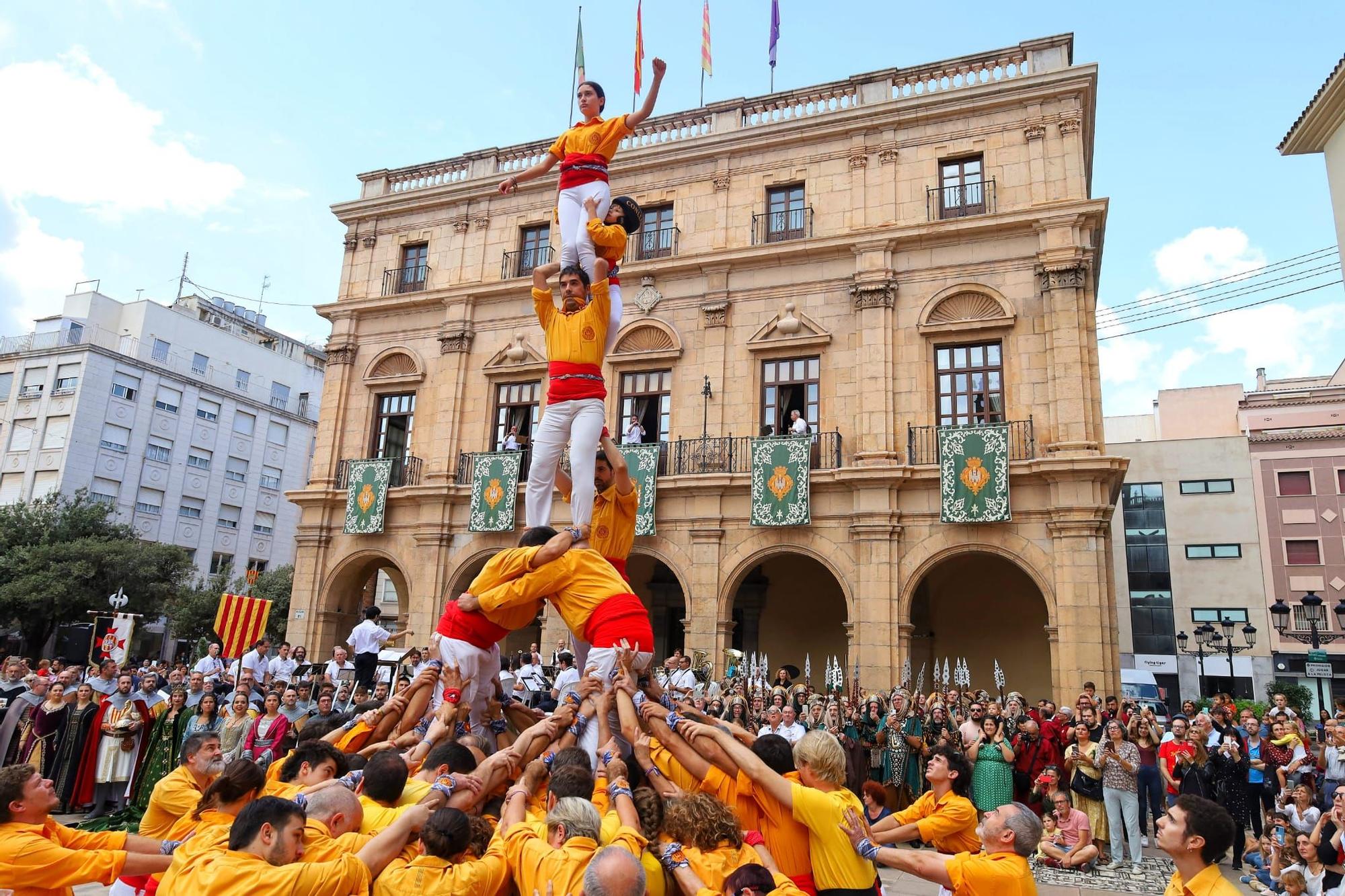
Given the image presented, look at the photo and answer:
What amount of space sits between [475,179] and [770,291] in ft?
30.3

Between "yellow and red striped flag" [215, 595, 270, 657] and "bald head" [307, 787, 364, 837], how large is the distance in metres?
16.0

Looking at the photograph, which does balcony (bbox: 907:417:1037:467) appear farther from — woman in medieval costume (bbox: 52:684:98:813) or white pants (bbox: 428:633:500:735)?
woman in medieval costume (bbox: 52:684:98:813)

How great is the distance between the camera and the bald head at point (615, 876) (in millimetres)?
3059

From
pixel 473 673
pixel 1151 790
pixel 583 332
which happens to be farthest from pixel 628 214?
pixel 1151 790

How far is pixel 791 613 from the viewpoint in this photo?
21.3m

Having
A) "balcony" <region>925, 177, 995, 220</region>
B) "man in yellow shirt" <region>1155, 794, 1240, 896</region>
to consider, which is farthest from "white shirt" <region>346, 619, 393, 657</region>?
"balcony" <region>925, 177, 995, 220</region>

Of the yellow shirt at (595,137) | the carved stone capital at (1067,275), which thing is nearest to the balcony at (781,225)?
the carved stone capital at (1067,275)

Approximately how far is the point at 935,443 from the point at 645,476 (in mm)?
6266

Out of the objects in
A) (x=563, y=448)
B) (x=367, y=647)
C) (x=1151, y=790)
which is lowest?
(x=1151, y=790)

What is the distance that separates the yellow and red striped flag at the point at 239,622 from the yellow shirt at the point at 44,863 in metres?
15.1

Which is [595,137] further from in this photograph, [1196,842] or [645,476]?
[645,476]

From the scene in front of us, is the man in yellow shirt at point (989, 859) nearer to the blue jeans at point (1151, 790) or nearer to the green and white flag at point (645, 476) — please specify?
the blue jeans at point (1151, 790)

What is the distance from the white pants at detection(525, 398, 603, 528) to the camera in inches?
280

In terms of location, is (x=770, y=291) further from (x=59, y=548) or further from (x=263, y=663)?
(x=59, y=548)
